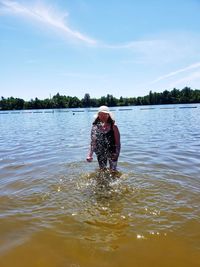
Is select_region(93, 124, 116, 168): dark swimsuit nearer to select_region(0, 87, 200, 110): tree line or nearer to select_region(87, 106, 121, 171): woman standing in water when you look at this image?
select_region(87, 106, 121, 171): woman standing in water

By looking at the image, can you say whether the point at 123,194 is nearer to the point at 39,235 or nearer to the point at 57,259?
the point at 39,235

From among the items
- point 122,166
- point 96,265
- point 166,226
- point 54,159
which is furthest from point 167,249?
point 54,159

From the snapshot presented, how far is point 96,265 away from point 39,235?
4.67ft

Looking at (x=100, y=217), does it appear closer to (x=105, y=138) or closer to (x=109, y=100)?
(x=105, y=138)

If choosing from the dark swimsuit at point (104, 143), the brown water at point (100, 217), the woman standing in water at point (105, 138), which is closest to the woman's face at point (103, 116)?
the woman standing in water at point (105, 138)

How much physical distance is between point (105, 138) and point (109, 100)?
146 meters

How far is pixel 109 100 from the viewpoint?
154m

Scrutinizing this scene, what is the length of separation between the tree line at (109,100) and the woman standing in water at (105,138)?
144806mm

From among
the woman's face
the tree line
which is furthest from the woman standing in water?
the tree line

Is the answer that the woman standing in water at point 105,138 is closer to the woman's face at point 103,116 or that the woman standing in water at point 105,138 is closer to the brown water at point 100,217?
the woman's face at point 103,116

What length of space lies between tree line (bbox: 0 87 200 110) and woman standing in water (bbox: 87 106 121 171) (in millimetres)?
144806

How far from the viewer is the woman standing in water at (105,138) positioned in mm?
8405

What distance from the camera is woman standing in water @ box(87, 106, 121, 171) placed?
8.41 m

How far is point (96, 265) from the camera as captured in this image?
4.16 m
